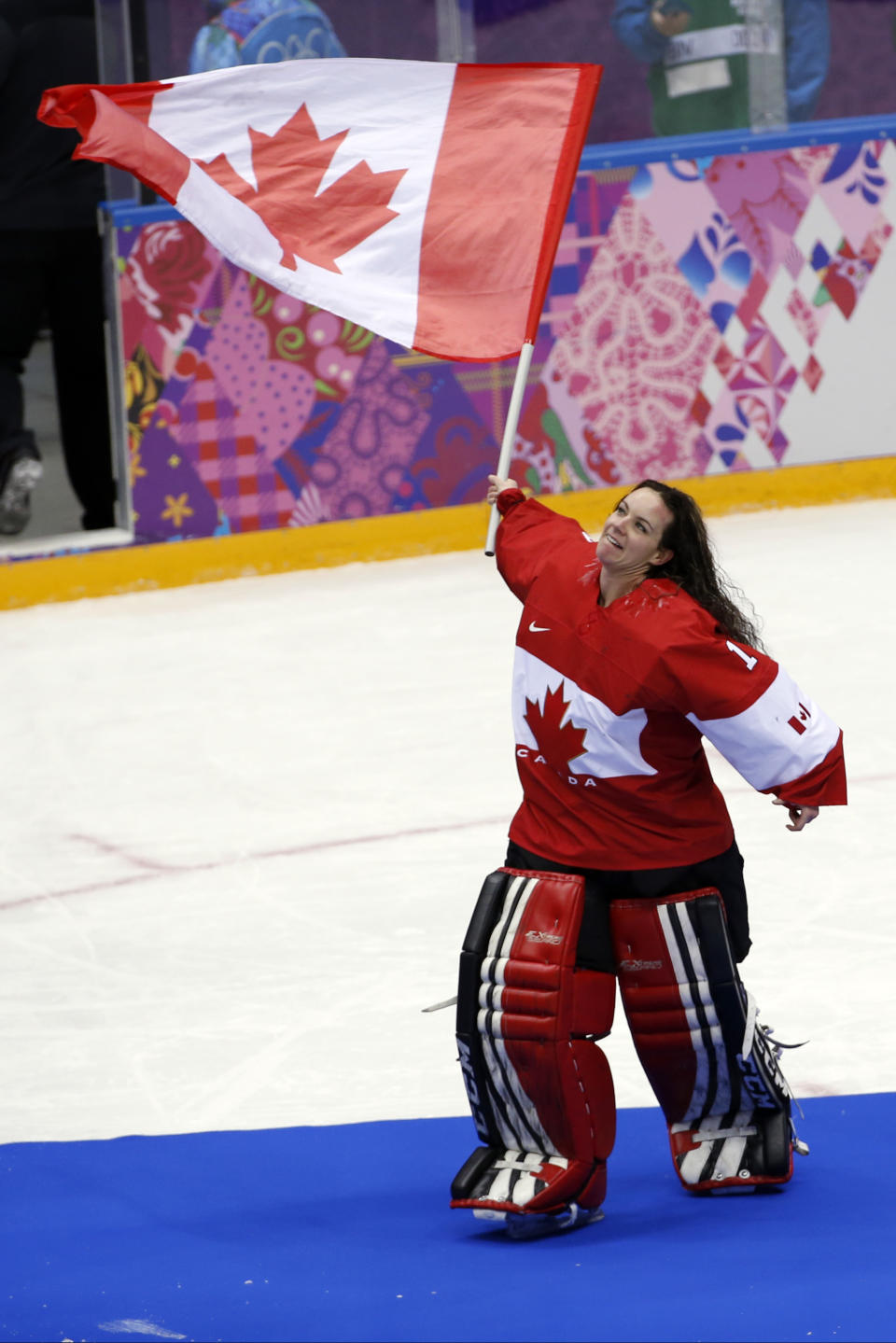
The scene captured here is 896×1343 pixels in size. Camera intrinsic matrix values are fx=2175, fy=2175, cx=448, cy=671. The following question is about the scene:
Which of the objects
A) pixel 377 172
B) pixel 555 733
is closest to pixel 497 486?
pixel 555 733

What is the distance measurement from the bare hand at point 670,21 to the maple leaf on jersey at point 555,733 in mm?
6566

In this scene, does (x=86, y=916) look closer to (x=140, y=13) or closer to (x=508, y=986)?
(x=508, y=986)

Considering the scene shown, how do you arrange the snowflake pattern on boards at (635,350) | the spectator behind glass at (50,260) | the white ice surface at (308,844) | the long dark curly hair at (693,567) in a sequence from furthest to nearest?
the snowflake pattern on boards at (635,350), the spectator behind glass at (50,260), the white ice surface at (308,844), the long dark curly hair at (693,567)

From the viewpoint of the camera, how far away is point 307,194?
12.9ft

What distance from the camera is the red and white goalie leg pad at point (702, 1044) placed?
309 cm

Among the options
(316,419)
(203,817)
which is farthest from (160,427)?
(203,817)

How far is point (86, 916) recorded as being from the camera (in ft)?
16.6

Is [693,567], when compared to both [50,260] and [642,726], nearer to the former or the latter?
[642,726]

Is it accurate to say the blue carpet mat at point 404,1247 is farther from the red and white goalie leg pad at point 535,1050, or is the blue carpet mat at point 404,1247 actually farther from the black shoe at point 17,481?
the black shoe at point 17,481

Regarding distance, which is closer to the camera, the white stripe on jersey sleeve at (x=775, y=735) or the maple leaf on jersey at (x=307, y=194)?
the white stripe on jersey sleeve at (x=775, y=735)

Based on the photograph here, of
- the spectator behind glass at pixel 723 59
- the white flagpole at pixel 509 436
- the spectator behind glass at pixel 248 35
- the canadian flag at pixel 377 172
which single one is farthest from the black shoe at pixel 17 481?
the white flagpole at pixel 509 436

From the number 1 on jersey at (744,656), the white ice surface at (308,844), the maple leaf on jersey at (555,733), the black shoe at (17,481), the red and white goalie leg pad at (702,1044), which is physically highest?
the number 1 on jersey at (744,656)

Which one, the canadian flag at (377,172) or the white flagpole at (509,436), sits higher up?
the canadian flag at (377,172)

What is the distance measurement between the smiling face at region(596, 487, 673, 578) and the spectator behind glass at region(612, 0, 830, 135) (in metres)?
6.35
